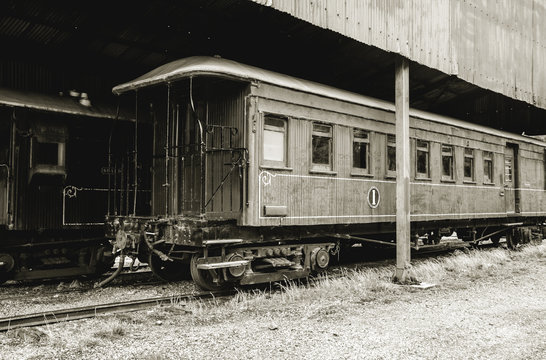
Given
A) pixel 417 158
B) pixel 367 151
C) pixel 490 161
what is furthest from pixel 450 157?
pixel 367 151

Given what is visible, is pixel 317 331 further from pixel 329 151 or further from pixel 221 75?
pixel 329 151

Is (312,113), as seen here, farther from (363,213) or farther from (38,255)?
(38,255)

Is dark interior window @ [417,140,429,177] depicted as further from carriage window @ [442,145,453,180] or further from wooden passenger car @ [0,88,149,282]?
wooden passenger car @ [0,88,149,282]

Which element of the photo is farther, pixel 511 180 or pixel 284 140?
pixel 511 180

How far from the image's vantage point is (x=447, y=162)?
13.3 m

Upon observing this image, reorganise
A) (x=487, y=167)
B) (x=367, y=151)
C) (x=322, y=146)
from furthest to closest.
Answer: (x=487, y=167) → (x=367, y=151) → (x=322, y=146)

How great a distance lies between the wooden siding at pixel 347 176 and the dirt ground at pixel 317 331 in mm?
1690

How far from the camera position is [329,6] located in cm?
948

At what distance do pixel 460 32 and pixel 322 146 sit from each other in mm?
5046

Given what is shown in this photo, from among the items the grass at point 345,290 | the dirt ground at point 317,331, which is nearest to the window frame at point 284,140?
the grass at point 345,290

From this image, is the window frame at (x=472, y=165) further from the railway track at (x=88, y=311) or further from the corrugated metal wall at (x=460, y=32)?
the railway track at (x=88, y=311)

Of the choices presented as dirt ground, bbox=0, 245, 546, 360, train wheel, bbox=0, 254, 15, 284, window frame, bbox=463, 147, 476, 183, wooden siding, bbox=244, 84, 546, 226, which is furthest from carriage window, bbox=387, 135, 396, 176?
train wheel, bbox=0, 254, 15, 284

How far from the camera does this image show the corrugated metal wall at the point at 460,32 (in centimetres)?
978

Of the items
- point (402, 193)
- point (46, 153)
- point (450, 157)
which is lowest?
point (402, 193)
